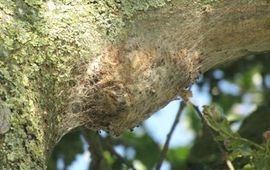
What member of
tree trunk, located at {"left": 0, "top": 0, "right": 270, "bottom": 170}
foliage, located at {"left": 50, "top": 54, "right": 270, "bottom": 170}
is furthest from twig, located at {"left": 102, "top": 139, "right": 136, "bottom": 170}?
tree trunk, located at {"left": 0, "top": 0, "right": 270, "bottom": 170}

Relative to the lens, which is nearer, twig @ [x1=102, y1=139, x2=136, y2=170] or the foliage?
the foliage

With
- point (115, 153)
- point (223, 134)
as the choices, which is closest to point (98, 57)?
point (223, 134)

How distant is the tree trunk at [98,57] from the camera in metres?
1.26

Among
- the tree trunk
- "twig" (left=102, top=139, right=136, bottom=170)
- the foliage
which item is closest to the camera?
the tree trunk

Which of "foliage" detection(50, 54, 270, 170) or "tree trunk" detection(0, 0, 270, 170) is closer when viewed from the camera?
"tree trunk" detection(0, 0, 270, 170)

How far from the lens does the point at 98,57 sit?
1.39 metres

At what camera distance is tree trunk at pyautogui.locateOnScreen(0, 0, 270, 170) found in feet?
4.14

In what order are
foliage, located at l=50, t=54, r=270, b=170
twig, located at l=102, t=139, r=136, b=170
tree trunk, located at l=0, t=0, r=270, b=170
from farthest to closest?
twig, located at l=102, t=139, r=136, b=170 → foliage, located at l=50, t=54, r=270, b=170 → tree trunk, located at l=0, t=0, r=270, b=170

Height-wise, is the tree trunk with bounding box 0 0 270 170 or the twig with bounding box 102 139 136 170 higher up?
the tree trunk with bounding box 0 0 270 170

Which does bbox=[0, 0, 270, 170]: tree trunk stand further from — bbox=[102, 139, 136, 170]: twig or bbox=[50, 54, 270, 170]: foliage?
bbox=[102, 139, 136, 170]: twig

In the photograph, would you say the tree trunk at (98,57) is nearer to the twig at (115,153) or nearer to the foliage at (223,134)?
the foliage at (223,134)

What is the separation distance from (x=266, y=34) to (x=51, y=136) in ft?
1.88

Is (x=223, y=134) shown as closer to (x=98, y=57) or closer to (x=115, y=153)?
(x=98, y=57)

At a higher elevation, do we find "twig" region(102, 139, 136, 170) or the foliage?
the foliage
